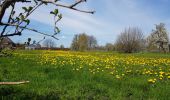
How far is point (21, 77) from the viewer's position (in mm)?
10625

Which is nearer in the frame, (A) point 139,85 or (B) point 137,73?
(A) point 139,85

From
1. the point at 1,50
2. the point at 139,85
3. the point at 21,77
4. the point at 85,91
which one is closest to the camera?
the point at 1,50

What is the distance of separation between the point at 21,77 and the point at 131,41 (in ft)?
288

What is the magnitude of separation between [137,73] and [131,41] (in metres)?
85.5

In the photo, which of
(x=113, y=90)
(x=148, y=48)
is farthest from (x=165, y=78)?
(x=148, y=48)

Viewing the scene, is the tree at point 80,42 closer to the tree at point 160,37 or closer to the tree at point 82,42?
the tree at point 82,42

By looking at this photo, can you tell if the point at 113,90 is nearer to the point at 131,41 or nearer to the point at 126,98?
the point at 126,98

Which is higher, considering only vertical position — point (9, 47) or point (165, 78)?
point (9, 47)

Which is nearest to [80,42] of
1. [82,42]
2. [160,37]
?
[82,42]

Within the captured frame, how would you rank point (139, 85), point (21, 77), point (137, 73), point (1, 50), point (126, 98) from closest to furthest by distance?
1. point (1, 50)
2. point (126, 98)
3. point (139, 85)
4. point (21, 77)
5. point (137, 73)

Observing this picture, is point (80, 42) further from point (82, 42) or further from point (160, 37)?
point (160, 37)

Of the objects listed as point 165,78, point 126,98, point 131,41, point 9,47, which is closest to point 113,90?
point 126,98

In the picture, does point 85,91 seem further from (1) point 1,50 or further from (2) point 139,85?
(1) point 1,50

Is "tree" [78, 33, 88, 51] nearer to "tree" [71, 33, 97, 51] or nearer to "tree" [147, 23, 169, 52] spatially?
"tree" [71, 33, 97, 51]
